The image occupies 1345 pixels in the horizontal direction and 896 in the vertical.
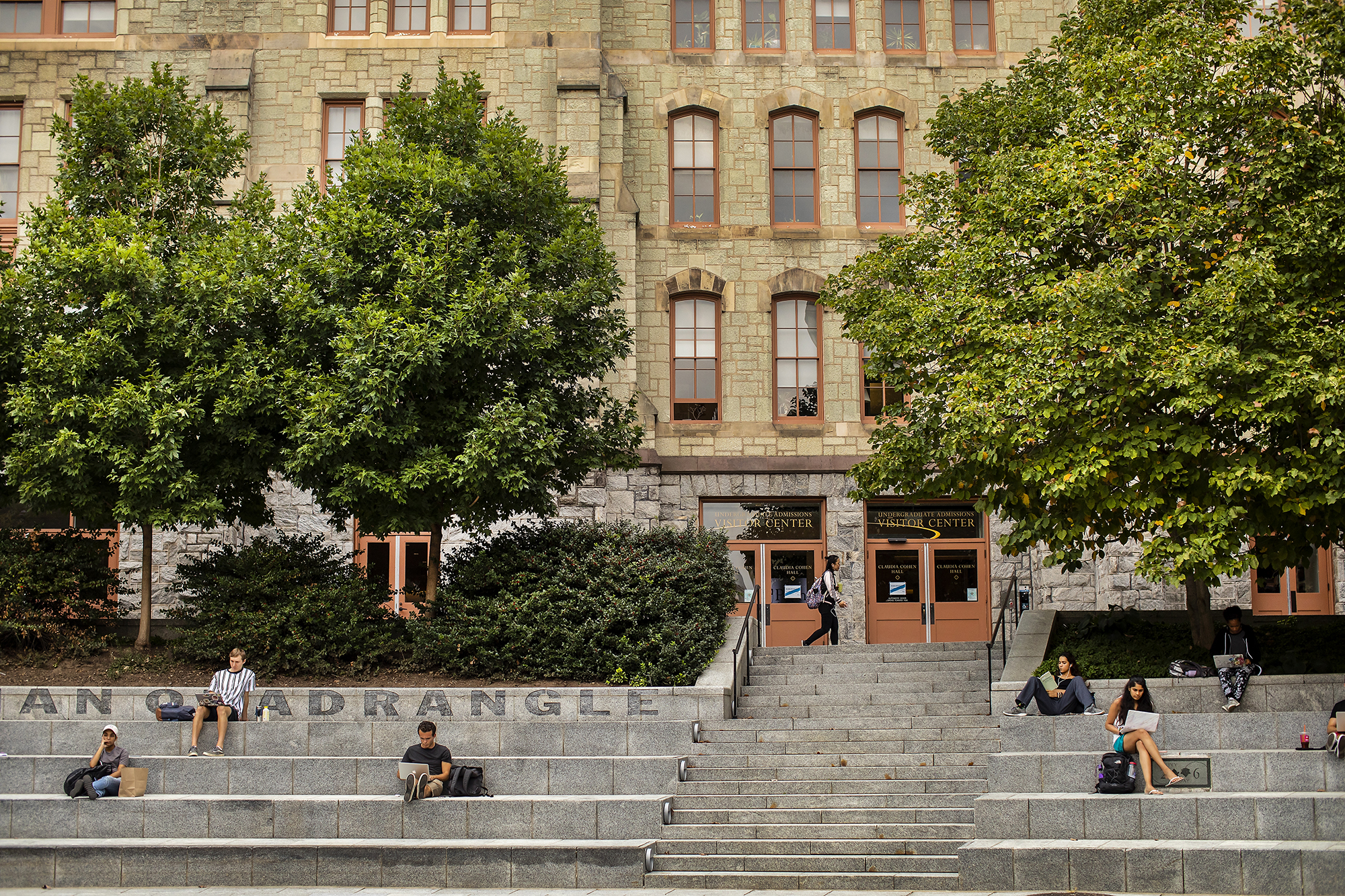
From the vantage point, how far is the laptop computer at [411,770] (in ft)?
40.4

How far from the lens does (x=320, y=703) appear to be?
47.1ft

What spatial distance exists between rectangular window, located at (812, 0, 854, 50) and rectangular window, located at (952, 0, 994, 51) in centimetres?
212

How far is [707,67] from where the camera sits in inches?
924

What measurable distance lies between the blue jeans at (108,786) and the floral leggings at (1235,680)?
39.9 feet

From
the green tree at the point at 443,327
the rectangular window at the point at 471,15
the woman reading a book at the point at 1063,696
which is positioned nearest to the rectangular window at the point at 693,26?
the rectangular window at the point at 471,15

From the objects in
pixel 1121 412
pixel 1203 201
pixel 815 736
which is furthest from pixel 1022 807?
pixel 1203 201

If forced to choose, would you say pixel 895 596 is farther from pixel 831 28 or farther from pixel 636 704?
pixel 831 28

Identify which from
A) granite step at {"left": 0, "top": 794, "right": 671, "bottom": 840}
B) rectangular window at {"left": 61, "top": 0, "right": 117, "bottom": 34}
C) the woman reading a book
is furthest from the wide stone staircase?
rectangular window at {"left": 61, "top": 0, "right": 117, "bottom": 34}

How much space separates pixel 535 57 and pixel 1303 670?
1651 centimetres

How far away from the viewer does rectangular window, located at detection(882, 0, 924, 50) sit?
2370cm

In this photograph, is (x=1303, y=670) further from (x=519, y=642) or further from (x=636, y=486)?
(x=636, y=486)

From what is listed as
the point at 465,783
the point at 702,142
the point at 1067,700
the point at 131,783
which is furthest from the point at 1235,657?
the point at 702,142

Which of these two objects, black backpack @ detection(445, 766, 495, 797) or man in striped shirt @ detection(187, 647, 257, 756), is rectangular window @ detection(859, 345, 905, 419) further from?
man in striped shirt @ detection(187, 647, 257, 756)

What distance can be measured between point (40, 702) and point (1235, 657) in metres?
14.1
